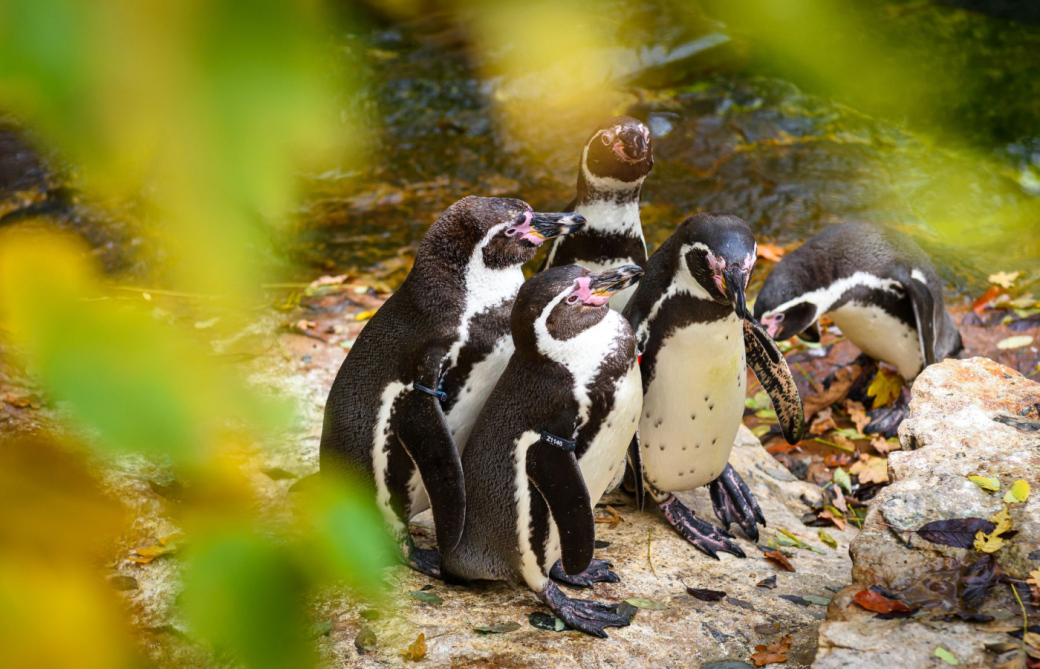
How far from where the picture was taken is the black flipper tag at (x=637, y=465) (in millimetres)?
3352

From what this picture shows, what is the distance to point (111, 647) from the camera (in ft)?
1.92

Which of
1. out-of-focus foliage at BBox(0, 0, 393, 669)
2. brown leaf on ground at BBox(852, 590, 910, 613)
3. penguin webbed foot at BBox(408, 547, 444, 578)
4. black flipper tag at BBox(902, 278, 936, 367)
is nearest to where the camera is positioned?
out-of-focus foliage at BBox(0, 0, 393, 669)

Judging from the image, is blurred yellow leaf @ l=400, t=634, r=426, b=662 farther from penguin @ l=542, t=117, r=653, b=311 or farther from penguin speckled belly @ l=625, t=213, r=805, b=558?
A: penguin @ l=542, t=117, r=653, b=311

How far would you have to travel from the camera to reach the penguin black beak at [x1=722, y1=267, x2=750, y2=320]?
9.66 feet

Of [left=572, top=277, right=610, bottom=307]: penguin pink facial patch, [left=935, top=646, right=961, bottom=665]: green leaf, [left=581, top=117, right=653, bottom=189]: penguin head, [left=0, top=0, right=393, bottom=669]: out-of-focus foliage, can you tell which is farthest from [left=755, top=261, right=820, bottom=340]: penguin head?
[left=0, top=0, right=393, bottom=669]: out-of-focus foliage

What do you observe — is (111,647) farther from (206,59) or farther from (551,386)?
(551,386)

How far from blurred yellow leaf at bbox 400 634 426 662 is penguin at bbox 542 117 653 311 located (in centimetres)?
190

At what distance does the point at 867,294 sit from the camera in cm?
469

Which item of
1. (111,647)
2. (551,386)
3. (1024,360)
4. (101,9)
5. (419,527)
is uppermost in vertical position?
(101,9)

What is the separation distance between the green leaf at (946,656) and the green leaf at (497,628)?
1.20 metres

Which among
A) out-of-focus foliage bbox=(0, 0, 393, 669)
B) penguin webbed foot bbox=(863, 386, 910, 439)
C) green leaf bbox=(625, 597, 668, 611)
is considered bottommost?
penguin webbed foot bbox=(863, 386, 910, 439)

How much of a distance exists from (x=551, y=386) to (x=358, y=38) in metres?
2.23

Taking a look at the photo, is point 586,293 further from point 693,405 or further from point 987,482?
point 987,482

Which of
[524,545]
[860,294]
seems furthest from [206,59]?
[860,294]
